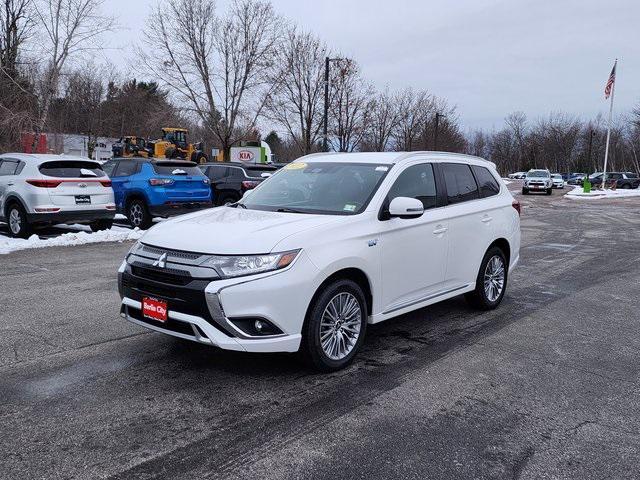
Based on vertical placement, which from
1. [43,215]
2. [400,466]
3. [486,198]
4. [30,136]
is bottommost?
[400,466]

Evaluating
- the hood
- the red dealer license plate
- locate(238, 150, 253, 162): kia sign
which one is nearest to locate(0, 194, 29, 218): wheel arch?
the hood

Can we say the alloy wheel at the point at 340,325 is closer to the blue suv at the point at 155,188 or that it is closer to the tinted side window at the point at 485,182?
the tinted side window at the point at 485,182

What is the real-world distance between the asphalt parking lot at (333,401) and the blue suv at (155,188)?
6814 mm

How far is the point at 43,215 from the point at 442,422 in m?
9.48

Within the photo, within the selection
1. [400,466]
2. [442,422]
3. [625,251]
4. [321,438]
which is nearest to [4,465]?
[321,438]

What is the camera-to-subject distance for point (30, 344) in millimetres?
5016

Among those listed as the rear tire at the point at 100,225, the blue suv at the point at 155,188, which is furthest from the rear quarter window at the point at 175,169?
the rear tire at the point at 100,225

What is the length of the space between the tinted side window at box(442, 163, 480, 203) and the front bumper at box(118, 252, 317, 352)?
237 centimetres

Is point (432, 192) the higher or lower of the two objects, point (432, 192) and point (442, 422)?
the higher

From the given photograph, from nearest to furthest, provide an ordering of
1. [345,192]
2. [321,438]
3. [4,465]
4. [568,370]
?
[4,465] < [321,438] < [568,370] < [345,192]

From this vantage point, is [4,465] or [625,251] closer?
[4,465]

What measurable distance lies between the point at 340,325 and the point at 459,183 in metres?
2.44

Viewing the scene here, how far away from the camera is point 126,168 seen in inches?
543

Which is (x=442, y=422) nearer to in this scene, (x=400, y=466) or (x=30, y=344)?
(x=400, y=466)
